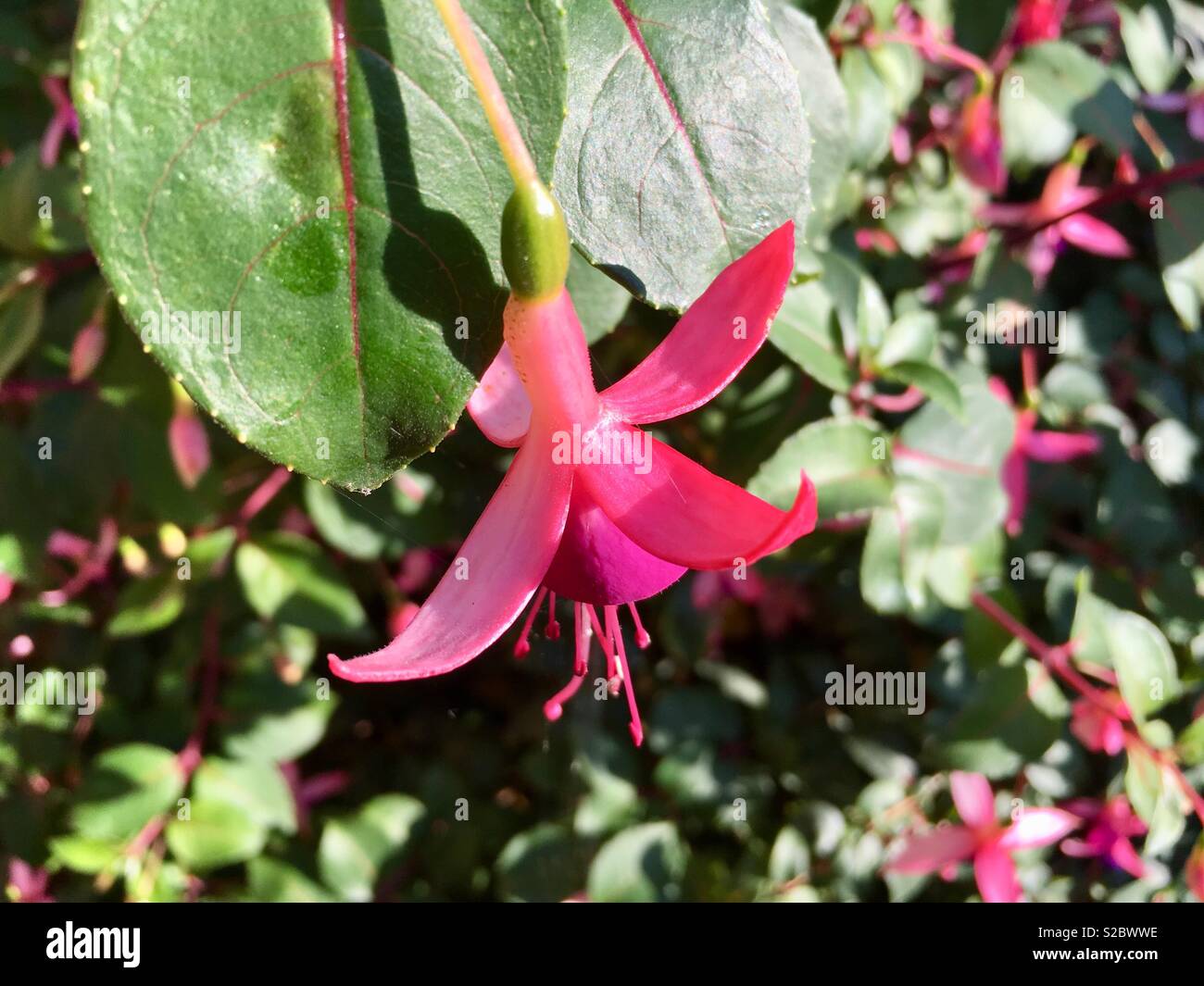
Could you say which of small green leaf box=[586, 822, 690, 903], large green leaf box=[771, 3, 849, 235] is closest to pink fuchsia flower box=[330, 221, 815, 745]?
large green leaf box=[771, 3, 849, 235]

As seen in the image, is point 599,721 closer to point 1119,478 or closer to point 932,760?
point 932,760

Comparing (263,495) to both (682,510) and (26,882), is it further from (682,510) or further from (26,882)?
(682,510)

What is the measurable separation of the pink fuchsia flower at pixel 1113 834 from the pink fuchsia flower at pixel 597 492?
0.77 m

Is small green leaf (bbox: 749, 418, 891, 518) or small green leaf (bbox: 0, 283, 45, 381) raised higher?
small green leaf (bbox: 0, 283, 45, 381)

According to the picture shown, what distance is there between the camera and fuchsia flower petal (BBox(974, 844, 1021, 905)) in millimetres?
817

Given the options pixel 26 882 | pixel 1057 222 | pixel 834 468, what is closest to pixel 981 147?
pixel 1057 222

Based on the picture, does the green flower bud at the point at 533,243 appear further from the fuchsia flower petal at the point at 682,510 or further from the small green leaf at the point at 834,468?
the small green leaf at the point at 834,468

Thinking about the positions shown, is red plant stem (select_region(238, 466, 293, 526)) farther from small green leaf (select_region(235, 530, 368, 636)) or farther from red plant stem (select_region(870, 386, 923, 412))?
red plant stem (select_region(870, 386, 923, 412))

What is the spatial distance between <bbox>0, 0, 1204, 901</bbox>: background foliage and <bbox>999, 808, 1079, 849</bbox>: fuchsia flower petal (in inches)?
2.5

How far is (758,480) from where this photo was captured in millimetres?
629

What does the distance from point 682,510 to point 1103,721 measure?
0.69 m

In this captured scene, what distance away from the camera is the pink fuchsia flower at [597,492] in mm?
302

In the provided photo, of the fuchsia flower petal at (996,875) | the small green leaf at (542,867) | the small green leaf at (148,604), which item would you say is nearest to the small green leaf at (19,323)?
the small green leaf at (148,604)

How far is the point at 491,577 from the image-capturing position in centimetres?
32
